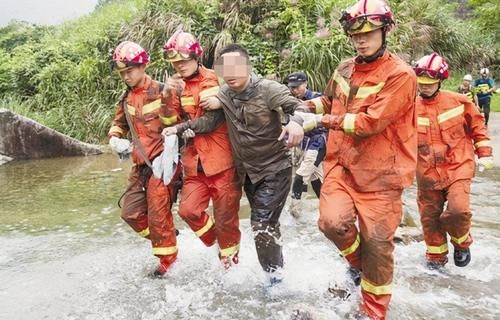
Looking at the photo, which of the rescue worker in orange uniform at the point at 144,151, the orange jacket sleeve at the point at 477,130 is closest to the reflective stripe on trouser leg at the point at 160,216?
the rescue worker in orange uniform at the point at 144,151

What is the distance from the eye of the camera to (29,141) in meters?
11.3

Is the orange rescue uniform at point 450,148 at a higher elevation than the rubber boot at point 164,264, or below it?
higher

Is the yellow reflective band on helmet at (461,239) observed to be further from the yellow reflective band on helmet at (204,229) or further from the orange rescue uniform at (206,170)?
the yellow reflective band on helmet at (204,229)

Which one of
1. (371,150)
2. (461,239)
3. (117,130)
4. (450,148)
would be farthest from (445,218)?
(117,130)

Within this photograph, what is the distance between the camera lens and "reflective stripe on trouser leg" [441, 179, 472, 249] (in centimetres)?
447

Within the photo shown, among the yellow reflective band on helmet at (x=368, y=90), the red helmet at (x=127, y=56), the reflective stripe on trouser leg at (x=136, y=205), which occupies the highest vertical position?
the red helmet at (x=127, y=56)

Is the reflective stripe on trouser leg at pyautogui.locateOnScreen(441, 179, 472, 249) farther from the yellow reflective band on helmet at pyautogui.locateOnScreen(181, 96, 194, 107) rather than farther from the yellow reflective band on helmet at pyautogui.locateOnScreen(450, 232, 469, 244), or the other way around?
the yellow reflective band on helmet at pyautogui.locateOnScreen(181, 96, 194, 107)

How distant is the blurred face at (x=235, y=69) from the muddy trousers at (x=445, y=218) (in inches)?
72.2

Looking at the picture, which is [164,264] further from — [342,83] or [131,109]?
[342,83]

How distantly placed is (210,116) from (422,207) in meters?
1.95

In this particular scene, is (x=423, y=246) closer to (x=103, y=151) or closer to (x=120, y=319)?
(x=120, y=319)

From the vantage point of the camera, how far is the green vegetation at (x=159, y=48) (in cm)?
1224

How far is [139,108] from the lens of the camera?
184 inches

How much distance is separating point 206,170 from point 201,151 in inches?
6.2
